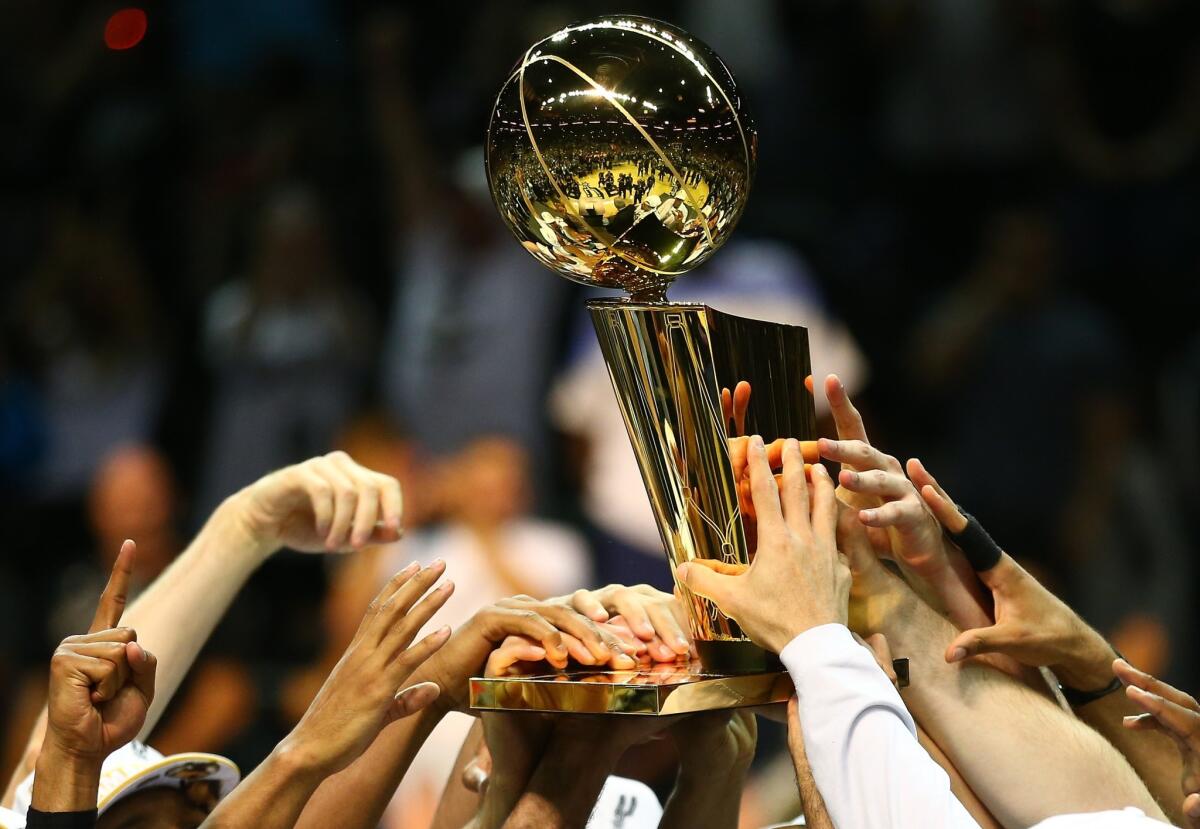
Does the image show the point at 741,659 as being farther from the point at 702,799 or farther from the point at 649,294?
the point at 649,294

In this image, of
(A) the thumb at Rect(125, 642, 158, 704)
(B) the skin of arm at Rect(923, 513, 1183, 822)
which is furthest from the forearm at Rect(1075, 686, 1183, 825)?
(A) the thumb at Rect(125, 642, 158, 704)

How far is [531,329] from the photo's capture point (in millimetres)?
4535

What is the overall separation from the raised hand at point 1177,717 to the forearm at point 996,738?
0.09 m

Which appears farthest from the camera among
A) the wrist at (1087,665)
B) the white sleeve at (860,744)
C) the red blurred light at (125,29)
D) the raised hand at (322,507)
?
the red blurred light at (125,29)

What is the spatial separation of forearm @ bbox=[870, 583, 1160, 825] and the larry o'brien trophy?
0.18 metres

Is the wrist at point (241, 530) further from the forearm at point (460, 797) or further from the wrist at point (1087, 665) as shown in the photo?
the wrist at point (1087, 665)

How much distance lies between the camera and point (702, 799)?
6.16ft

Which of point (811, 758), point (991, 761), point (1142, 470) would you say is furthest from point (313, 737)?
point (1142, 470)

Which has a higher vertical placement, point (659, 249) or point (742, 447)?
point (659, 249)

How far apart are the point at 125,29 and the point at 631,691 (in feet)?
14.6

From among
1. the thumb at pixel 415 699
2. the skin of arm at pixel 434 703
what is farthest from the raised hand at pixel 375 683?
the skin of arm at pixel 434 703

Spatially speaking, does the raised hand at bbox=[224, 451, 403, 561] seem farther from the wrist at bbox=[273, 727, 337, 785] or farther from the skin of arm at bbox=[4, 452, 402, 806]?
the wrist at bbox=[273, 727, 337, 785]

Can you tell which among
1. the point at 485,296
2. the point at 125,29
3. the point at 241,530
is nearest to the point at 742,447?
the point at 241,530

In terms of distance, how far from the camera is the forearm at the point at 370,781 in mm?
1803
